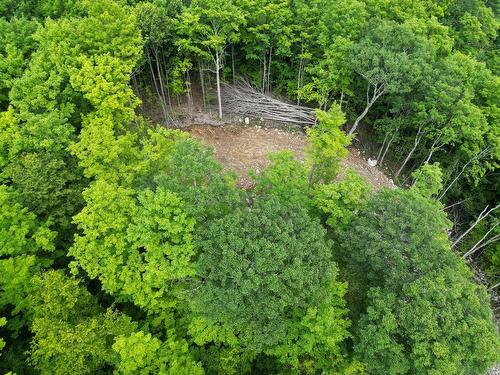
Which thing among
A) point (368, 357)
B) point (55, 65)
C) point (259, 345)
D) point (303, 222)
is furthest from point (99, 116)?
point (368, 357)

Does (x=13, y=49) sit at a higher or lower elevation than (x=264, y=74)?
higher

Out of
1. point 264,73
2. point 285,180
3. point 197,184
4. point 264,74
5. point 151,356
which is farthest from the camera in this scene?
point 264,74

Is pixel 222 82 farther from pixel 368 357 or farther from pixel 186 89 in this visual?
pixel 368 357

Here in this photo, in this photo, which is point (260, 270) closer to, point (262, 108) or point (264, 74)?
point (262, 108)

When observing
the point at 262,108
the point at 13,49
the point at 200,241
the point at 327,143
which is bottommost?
the point at 262,108

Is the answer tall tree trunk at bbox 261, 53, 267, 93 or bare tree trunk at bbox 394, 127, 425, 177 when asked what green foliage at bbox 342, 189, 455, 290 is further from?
tall tree trunk at bbox 261, 53, 267, 93

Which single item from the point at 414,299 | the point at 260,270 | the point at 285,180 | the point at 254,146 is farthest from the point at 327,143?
the point at 254,146

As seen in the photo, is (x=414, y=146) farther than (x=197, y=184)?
Yes
